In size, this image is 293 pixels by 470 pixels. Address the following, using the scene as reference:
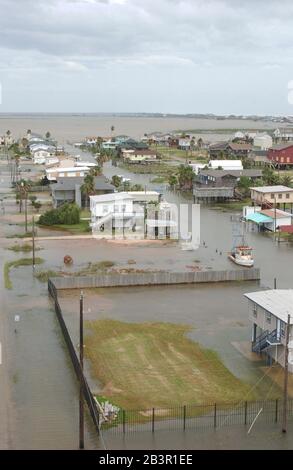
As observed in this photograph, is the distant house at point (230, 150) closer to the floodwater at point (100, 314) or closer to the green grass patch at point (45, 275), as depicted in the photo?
the floodwater at point (100, 314)

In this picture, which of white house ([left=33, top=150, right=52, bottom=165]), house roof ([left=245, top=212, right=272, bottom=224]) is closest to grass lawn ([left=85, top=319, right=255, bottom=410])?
house roof ([left=245, top=212, right=272, bottom=224])

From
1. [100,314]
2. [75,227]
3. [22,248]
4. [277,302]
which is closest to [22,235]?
[75,227]

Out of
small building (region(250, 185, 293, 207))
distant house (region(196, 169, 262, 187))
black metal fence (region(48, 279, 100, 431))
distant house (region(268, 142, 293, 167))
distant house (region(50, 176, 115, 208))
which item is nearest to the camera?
black metal fence (region(48, 279, 100, 431))

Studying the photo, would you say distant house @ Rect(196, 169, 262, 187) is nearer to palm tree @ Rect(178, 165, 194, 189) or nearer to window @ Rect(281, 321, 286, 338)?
palm tree @ Rect(178, 165, 194, 189)

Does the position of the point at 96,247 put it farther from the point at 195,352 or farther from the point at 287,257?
the point at 195,352

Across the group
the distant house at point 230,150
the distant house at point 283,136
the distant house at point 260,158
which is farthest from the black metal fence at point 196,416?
the distant house at point 283,136

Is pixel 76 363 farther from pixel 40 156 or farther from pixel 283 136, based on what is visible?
pixel 283 136
